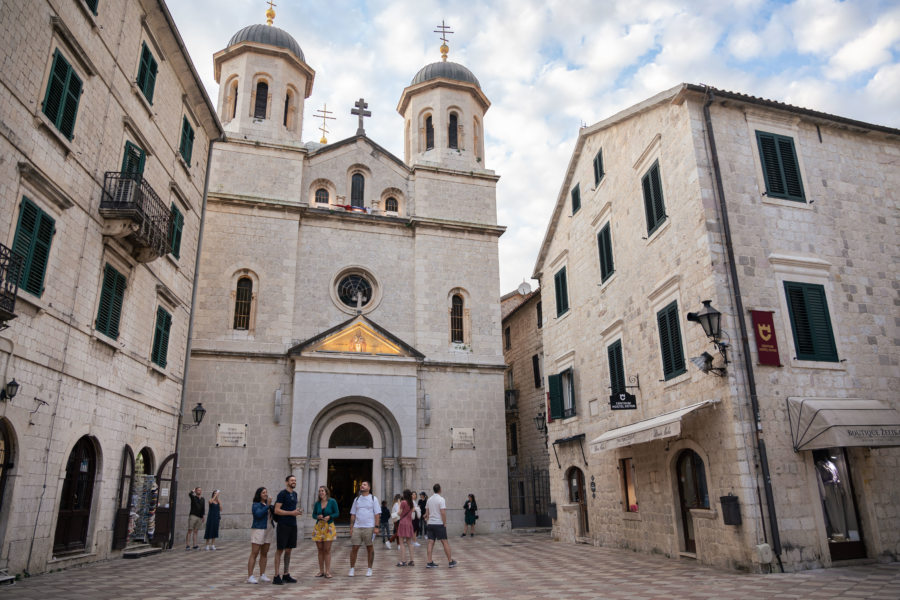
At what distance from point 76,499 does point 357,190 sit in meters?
16.5

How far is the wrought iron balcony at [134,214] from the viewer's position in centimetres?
1292

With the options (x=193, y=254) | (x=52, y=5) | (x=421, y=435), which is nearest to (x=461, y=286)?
(x=421, y=435)

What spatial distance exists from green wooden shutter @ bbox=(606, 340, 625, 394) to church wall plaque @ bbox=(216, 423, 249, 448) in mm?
12172

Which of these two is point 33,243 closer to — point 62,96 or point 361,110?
point 62,96

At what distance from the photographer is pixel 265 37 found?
85.1 feet

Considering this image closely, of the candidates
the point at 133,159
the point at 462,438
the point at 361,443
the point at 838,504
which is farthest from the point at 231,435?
the point at 838,504

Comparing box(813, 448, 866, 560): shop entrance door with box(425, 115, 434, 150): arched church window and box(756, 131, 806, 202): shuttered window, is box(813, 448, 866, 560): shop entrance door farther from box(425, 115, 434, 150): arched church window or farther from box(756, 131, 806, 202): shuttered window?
box(425, 115, 434, 150): arched church window

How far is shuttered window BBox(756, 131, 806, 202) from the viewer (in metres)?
12.9

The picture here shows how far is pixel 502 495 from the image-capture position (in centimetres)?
2252

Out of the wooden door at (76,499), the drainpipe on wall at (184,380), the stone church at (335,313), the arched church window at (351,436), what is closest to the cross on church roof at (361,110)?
the stone church at (335,313)

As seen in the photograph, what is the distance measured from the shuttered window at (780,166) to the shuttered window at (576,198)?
676cm

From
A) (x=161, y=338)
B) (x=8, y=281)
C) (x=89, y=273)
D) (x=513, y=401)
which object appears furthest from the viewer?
(x=513, y=401)

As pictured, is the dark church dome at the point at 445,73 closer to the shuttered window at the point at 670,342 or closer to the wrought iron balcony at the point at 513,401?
the wrought iron balcony at the point at 513,401

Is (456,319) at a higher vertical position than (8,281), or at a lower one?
higher
